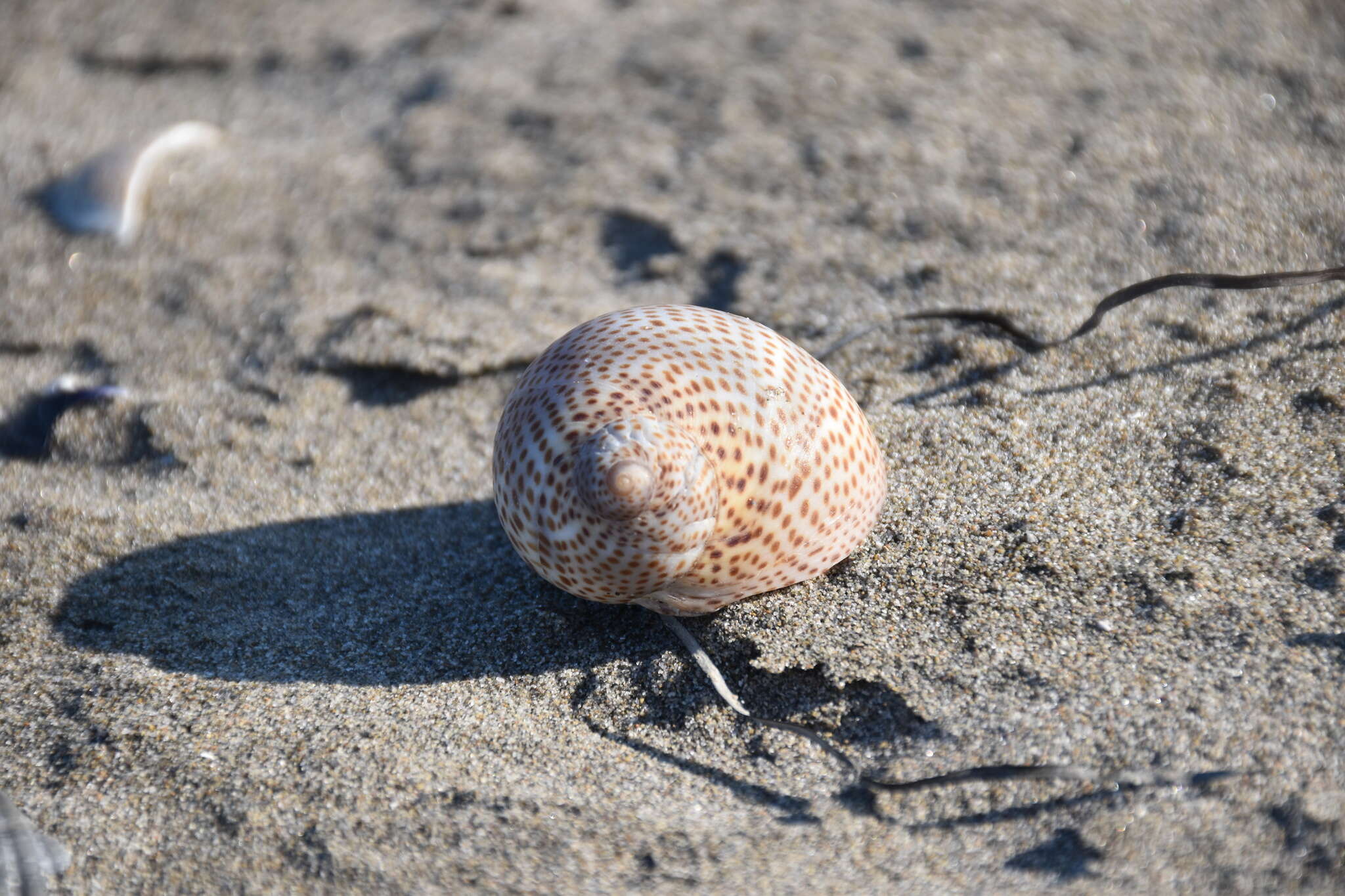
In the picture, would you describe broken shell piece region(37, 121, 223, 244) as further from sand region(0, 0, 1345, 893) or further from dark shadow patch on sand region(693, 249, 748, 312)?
dark shadow patch on sand region(693, 249, 748, 312)

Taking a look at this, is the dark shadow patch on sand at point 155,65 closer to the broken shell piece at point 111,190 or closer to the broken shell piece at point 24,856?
the broken shell piece at point 111,190

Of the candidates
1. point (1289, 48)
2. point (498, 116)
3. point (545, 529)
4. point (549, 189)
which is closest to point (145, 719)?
point (545, 529)

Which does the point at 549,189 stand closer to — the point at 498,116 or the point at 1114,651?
the point at 498,116

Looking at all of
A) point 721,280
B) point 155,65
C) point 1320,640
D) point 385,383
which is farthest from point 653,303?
point 155,65

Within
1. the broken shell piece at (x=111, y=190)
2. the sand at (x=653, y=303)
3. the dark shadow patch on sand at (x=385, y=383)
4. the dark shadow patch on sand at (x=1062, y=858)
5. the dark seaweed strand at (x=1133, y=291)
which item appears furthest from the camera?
the broken shell piece at (x=111, y=190)

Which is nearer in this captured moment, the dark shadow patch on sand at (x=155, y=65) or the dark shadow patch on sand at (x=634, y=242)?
the dark shadow patch on sand at (x=634, y=242)

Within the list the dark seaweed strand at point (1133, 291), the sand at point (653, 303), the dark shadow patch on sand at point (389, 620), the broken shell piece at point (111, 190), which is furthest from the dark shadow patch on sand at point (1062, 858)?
the broken shell piece at point (111, 190)

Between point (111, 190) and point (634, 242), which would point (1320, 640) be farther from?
point (111, 190)

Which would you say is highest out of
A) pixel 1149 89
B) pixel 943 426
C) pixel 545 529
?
pixel 1149 89
